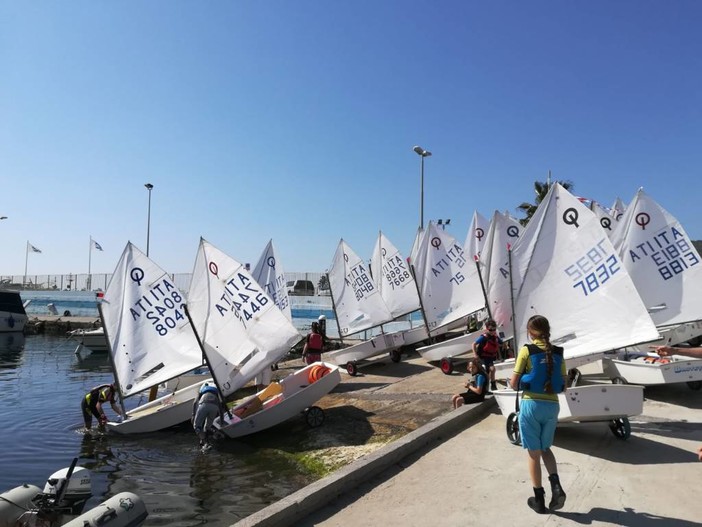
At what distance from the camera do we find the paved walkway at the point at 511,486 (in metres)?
4.40

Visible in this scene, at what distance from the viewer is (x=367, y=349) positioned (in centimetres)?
1548

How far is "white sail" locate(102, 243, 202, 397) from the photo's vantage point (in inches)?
455

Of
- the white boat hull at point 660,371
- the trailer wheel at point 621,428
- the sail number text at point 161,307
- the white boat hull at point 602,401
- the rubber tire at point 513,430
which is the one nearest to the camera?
the white boat hull at point 602,401

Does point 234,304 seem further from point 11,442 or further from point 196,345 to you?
point 11,442

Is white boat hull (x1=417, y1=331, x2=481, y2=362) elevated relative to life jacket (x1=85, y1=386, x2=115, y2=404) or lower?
elevated

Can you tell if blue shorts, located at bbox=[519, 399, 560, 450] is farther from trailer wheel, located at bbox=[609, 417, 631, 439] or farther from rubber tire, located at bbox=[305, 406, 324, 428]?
rubber tire, located at bbox=[305, 406, 324, 428]

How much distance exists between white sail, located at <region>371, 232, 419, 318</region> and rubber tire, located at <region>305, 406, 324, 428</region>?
899 cm

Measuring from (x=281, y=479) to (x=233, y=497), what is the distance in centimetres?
83

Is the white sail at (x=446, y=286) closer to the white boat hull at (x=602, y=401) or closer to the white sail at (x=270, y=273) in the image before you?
the white sail at (x=270, y=273)

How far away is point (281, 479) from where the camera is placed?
777 cm

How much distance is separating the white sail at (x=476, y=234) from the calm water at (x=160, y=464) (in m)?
13.3

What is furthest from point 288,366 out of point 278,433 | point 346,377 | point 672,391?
point 672,391

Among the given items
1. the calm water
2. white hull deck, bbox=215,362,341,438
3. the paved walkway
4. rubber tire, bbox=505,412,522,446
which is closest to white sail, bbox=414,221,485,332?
white hull deck, bbox=215,362,341,438

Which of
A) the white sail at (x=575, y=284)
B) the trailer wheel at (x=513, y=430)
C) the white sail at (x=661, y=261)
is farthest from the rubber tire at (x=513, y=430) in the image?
the white sail at (x=661, y=261)
